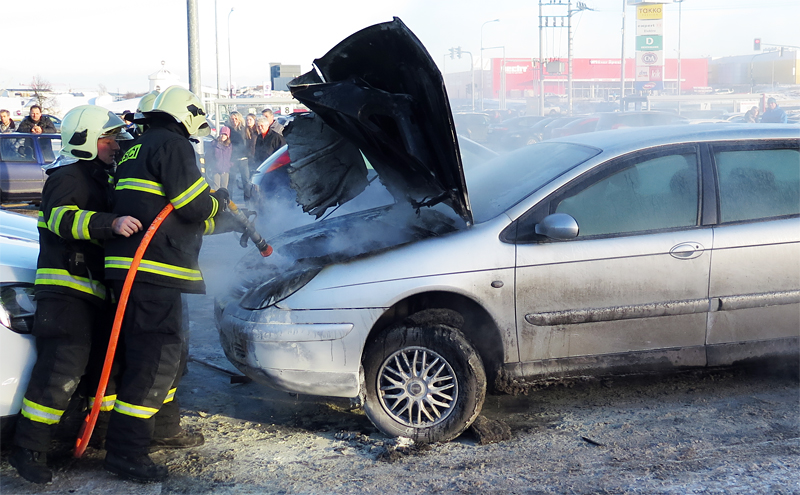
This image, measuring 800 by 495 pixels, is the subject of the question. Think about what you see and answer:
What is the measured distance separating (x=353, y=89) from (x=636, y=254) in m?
1.76

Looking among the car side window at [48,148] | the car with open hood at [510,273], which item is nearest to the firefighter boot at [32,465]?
the car with open hood at [510,273]

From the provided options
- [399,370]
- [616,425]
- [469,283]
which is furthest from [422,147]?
[616,425]

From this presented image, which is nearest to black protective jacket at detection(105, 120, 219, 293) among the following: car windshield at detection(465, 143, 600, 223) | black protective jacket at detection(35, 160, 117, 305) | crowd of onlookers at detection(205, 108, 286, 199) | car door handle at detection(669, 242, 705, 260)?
black protective jacket at detection(35, 160, 117, 305)

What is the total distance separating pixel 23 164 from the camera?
13.8 meters

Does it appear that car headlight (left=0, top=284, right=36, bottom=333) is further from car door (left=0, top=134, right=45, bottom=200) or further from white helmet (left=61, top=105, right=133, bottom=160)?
car door (left=0, top=134, right=45, bottom=200)

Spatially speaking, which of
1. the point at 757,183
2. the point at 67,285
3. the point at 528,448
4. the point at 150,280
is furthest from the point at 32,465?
the point at 757,183

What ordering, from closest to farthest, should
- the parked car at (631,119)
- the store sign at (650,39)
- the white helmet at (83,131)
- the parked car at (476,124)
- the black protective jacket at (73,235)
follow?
1. the black protective jacket at (73,235)
2. the white helmet at (83,131)
3. the parked car at (631,119)
4. the parked car at (476,124)
5. the store sign at (650,39)

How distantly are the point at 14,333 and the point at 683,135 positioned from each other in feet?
12.2

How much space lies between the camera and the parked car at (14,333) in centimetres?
329

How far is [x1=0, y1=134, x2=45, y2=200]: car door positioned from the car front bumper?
466 inches

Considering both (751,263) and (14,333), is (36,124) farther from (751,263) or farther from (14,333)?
(751,263)

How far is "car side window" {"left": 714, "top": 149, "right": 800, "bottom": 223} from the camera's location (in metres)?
3.98

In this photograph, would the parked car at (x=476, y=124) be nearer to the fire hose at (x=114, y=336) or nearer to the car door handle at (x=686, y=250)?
the car door handle at (x=686, y=250)

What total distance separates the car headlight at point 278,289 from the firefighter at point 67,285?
2.39 feet
